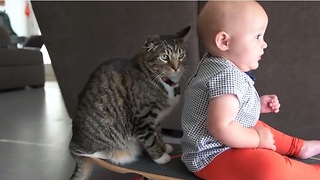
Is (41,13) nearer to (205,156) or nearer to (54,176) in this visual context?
(54,176)

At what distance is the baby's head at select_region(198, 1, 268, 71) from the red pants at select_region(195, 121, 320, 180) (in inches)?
8.6

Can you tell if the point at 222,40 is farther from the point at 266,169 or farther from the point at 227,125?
the point at 266,169

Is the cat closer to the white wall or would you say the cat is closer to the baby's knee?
the baby's knee

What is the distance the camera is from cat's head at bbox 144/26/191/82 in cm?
106

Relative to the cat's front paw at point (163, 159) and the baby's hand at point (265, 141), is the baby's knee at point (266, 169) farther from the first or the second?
the cat's front paw at point (163, 159)

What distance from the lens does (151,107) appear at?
1.05 metres

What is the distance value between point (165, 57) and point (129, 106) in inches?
7.1

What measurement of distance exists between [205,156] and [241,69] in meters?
0.23

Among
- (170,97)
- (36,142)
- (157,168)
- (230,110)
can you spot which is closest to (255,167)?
(230,110)

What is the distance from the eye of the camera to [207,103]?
0.85 m

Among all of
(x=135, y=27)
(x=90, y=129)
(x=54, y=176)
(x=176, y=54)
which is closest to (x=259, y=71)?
(x=176, y=54)

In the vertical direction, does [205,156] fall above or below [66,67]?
above

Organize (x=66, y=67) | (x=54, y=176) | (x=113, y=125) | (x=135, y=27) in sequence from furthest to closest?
(x=66, y=67), (x=135, y=27), (x=54, y=176), (x=113, y=125)

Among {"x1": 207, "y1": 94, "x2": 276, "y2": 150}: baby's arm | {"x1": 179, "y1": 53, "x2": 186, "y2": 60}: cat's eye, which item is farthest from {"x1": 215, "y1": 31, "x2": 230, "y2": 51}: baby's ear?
{"x1": 179, "y1": 53, "x2": 186, "y2": 60}: cat's eye
